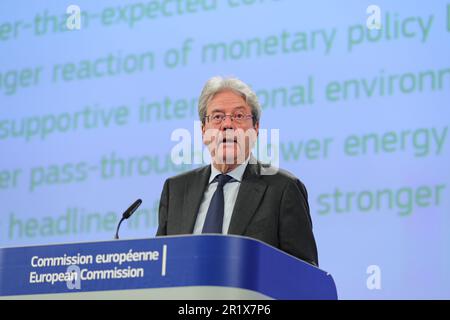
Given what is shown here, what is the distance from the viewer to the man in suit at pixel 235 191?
2787mm

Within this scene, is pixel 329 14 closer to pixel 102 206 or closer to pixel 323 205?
pixel 323 205

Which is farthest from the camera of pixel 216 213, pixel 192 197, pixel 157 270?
pixel 192 197

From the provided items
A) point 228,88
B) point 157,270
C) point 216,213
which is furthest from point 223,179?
point 157,270

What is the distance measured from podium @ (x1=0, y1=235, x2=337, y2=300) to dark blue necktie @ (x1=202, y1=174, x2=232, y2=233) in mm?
385

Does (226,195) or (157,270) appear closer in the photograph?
(157,270)

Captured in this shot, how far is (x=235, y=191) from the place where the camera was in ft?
9.52

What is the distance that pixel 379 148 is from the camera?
440 cm

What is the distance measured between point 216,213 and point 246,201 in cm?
10

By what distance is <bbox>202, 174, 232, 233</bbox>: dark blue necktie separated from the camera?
9.14 ft

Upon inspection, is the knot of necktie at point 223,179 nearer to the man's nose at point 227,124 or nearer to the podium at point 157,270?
the man's nose at point 227,124

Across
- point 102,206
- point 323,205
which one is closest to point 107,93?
point 102,206

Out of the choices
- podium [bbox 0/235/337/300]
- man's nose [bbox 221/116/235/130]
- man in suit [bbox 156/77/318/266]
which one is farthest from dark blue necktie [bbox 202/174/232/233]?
podium [bbox 0/235/337/300]

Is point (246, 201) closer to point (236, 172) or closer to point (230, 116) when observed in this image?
point (236, 172)

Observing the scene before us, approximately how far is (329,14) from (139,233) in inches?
58.3
